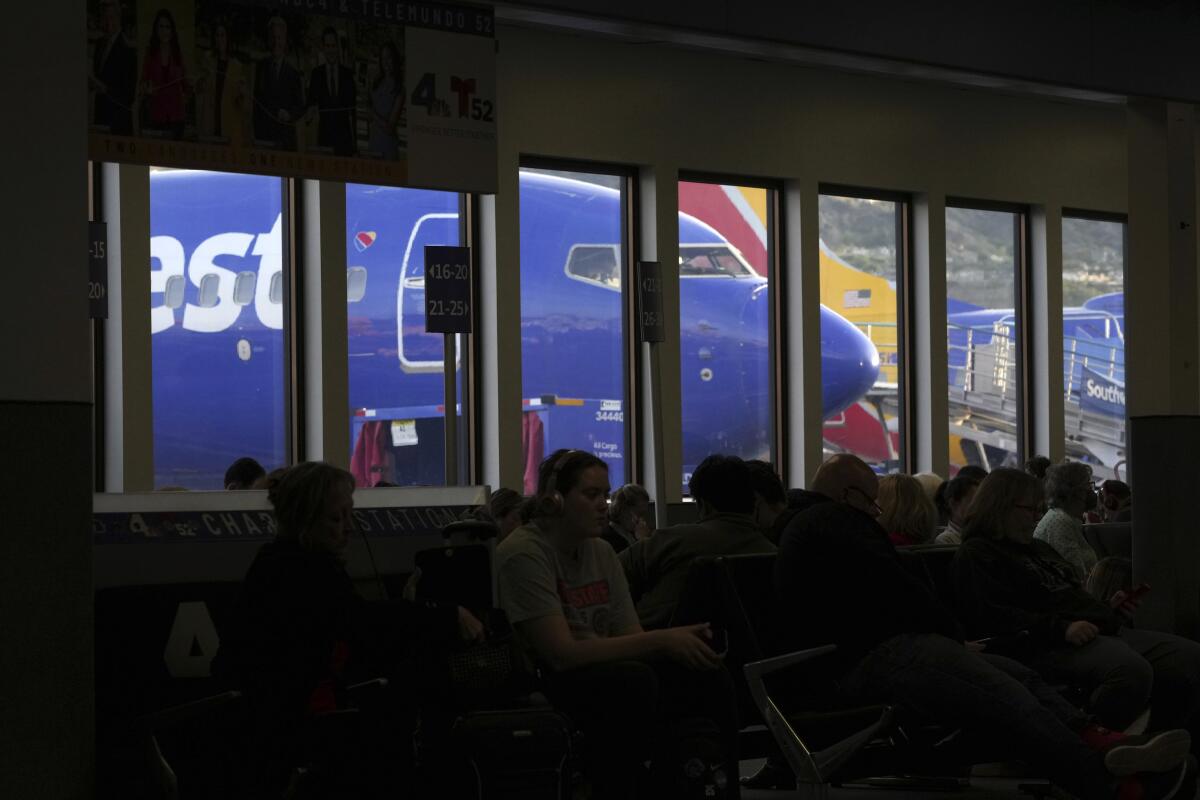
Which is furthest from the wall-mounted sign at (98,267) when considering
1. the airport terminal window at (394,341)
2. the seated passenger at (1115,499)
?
the seated passenger at (1115,499)

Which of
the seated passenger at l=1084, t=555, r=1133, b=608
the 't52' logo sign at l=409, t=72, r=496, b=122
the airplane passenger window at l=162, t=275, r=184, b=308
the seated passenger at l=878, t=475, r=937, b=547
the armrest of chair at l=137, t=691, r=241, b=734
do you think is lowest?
the seated passenger at l=1084, t=555, r=1133, b=608

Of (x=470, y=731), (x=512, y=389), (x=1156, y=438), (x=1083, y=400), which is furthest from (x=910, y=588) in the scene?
(x=1083, y=400)

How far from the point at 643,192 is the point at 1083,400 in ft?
17.3

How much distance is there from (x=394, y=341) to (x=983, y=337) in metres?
5.81

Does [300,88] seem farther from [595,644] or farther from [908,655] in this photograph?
[908,655]

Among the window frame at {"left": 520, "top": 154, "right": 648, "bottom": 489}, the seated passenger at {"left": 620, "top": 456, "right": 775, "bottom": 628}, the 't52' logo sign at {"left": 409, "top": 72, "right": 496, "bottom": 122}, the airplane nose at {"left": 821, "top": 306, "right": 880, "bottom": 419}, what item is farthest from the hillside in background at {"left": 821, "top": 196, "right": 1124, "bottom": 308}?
the seated passenger at {"left": 620, "top": 456, "right": 775, "bottom": 628}

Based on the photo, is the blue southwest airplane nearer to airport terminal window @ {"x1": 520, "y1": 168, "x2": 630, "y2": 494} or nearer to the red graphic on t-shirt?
airport terminal window @ {"x1": 520, "y1": 168, "x2": 630, "y2": 494}

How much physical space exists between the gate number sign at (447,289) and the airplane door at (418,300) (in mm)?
3419

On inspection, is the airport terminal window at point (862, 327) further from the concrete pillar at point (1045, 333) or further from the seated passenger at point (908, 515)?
the seated passenger at point (908, 515)

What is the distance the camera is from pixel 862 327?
13531mm

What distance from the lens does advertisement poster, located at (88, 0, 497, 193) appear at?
620cm

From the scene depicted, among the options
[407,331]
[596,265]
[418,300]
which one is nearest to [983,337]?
[596,265]

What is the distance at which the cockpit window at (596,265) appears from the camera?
1195 cm

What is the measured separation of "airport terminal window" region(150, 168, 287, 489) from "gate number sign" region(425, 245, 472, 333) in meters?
3.11
